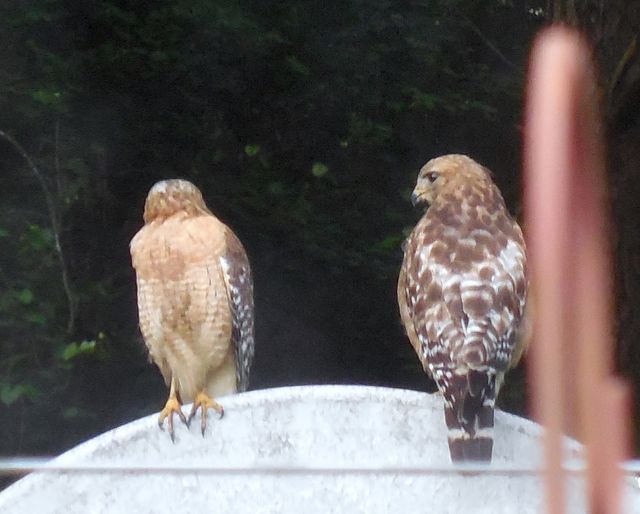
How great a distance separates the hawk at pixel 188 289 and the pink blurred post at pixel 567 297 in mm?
3053

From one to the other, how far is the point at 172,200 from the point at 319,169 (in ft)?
5.34

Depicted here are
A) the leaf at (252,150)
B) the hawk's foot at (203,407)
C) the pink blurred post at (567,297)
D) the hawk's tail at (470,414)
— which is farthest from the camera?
the leaf at (252,150)

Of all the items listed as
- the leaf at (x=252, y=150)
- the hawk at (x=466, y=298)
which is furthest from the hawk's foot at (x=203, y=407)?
the leaf at (x=252, y=150)

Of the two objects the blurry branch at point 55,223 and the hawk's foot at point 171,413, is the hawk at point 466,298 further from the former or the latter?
the blurry branch at point 55,223

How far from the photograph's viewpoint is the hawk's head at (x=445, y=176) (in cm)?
368

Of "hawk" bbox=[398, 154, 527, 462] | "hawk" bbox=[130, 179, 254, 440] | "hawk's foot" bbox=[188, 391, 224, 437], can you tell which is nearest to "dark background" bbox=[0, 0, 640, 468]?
"hawk" bbox=[130, 179, 254, 440]

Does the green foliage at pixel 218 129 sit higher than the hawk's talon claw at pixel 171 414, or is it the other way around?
the green foliage at pixel 218 129

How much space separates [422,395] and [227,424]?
0.54m

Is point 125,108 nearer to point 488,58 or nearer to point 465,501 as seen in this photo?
point 488,58

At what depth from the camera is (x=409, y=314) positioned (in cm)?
341

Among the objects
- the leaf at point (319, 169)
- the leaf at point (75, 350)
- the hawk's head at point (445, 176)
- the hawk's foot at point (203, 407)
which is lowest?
the hawk's foot at point (203, 407)

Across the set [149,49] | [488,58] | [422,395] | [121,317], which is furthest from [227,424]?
[488,58]

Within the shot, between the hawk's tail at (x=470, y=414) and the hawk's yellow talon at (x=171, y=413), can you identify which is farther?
the hawk's yellow talon at (x=171, y=413)

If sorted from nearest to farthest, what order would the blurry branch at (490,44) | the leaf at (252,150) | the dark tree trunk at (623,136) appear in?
the dark tree trunk at (623,136) → the leaf at (252,150) → the blurry branch at (490,44)
